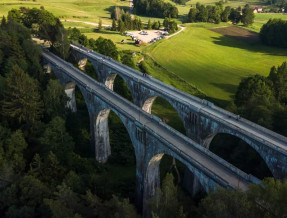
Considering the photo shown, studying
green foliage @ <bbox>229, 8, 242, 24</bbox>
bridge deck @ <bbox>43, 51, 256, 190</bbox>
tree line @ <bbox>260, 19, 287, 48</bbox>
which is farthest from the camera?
green foliage @ <bbox>229, 8, 242, 24</bbox>

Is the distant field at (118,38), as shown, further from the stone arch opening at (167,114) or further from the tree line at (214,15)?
the tree line at (214,15)

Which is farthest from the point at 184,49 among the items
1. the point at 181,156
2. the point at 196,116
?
the point at 181,156

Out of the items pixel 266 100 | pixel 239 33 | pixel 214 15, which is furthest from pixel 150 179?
pixel 214 15

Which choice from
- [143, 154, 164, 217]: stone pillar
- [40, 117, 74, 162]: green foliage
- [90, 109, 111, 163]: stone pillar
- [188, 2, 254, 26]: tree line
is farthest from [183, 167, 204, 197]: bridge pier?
[188, 2, 254, 26]: tree line

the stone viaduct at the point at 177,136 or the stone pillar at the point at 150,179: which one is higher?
the stone viaduct at the point at 177,136

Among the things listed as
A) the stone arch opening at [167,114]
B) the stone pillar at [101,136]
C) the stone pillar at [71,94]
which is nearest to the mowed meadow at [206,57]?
the stone arch opening at [167,114]

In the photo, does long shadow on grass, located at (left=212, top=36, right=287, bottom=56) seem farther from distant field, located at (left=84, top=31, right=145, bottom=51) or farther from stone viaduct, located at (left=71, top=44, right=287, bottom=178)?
stone viaduct, located at (left=71, top=44, right=287, bottom=178)

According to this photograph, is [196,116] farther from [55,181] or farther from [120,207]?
[55,181]
